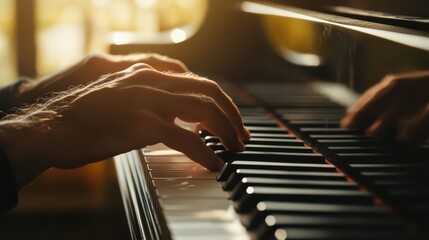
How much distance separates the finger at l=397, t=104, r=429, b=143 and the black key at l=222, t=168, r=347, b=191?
0.40 ft

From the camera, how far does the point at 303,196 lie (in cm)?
100

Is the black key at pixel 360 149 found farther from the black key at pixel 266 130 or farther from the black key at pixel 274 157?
the black key at pixel 266 130

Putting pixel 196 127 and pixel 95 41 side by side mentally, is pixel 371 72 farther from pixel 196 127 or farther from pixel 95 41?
pixel 95 41

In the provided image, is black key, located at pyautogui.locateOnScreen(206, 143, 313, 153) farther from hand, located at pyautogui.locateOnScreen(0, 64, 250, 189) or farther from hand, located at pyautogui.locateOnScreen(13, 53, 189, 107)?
hand, located at pyautogui.locateOnScreen(13, 53, 189, 107)

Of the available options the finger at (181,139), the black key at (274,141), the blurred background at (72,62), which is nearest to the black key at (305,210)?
the finger at (181,139)

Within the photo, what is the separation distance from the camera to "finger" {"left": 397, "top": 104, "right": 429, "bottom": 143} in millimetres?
947

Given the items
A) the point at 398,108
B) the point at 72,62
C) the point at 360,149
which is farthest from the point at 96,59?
the point at 72,62

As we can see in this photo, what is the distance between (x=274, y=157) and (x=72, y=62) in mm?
2295

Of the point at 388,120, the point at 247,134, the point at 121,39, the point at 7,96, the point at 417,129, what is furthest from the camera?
the point at 121,39

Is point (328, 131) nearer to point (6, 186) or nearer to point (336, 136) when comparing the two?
point (336, 136)

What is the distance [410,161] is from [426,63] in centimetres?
13

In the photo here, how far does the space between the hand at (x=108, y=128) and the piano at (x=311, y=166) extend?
0.22ft

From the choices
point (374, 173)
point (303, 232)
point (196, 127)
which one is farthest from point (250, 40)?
point (303, 232)

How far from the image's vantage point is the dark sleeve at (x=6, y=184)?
1147 millimetres
